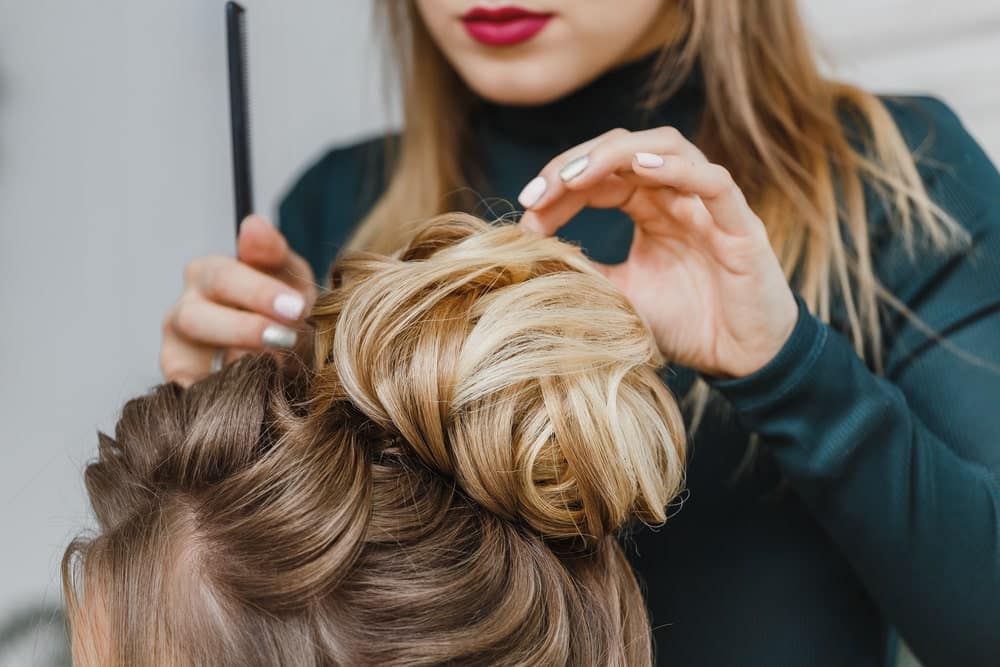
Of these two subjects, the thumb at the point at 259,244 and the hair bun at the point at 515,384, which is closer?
the hair bun at the point at 515,384

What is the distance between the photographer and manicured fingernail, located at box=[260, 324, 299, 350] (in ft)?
2.22

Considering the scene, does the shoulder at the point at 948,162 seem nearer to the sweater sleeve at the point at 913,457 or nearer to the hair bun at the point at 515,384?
the sweater sleeve at the point at 913,457

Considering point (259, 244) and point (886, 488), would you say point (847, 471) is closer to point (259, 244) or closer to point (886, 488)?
point (886, 488)

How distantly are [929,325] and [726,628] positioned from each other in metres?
0.28

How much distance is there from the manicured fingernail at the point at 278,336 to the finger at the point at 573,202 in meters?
0.20

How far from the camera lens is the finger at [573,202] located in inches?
23.5

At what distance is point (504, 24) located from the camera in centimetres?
74

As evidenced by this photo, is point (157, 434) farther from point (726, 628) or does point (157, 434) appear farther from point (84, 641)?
point (726, 628)

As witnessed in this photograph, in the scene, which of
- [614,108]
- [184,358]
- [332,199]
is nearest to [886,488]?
[614,108]

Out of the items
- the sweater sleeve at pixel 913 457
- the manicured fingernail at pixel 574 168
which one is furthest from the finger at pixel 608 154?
the sweater sleeve at pixel 913 457

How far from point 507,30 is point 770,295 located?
0.31 metres

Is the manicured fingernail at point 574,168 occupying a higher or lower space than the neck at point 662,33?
lower

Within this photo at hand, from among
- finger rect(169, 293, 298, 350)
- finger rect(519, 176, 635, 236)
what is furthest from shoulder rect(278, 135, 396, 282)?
finger rect(519, 176, 635, 236)

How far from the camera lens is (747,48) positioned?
840 millimetres
